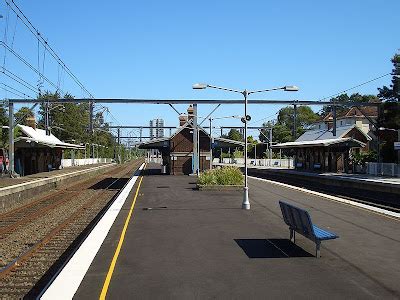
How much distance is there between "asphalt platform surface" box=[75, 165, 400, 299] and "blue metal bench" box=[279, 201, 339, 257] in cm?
37

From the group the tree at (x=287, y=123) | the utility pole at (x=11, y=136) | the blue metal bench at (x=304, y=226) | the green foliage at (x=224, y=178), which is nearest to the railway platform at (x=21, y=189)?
the utility pole at (x=11, y=136)

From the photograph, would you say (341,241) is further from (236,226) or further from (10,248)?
(10,248)

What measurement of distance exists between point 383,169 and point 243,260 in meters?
37.3

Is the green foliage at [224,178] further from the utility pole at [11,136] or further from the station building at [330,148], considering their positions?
the station building at [330,148]

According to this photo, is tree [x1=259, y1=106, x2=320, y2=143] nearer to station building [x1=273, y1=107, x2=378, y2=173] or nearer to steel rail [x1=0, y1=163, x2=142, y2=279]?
station building [x1=273, y1=107, x2=378, y2=173]

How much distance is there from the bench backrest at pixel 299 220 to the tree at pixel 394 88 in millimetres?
32364

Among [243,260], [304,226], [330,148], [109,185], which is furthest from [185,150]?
[243,260]

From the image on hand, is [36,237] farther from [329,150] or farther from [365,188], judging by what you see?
[329,150]

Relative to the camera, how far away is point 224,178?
30.1 meters

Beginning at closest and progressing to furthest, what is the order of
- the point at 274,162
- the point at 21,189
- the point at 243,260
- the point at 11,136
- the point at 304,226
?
the point at 243,260 → the point at 304,226 → the point at 21,189 → the point at 11,136 → the point at 274,162

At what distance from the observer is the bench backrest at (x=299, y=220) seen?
10273mm

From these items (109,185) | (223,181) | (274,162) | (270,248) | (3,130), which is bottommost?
(270,248)

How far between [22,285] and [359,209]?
14.1 metres

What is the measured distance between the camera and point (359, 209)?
19.3 m
